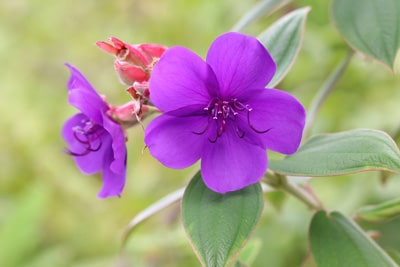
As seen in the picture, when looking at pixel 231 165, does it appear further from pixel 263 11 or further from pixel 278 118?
pixel 263 11

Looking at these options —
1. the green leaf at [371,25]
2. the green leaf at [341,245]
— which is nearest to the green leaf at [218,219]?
the green leaf at [341,245]

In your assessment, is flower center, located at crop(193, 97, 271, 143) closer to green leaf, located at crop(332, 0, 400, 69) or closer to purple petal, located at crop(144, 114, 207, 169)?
purple petal, located at crop(144, 114, 207, 169)

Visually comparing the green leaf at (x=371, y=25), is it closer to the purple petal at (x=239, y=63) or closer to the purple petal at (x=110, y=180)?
the purple petal at (x=239, y=63)

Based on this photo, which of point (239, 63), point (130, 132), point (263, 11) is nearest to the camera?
point (239, 63)

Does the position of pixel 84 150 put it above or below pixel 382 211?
above

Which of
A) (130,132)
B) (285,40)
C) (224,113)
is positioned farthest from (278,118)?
(130,132)

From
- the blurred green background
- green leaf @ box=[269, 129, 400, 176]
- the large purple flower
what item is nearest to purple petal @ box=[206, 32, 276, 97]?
the large purple flower
